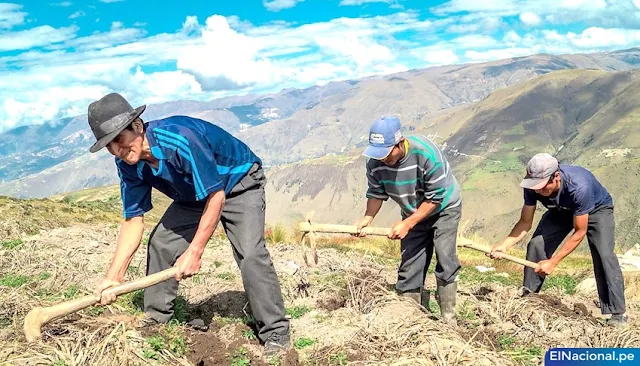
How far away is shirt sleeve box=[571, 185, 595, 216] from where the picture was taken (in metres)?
5.84

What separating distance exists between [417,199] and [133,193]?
3.12 meters

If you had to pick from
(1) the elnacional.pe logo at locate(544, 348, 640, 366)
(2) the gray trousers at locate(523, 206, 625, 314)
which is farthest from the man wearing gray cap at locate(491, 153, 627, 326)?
(1) the elnacional.pe logo at locate(544, 348, 640, 366)

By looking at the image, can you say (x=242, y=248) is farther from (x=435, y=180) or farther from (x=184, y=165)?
(x=435, y=180)

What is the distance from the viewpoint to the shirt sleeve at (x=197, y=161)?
4.21 meters

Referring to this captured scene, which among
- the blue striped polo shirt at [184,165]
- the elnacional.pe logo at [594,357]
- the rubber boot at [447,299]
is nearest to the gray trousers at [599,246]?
the rubber boot at [447,299]

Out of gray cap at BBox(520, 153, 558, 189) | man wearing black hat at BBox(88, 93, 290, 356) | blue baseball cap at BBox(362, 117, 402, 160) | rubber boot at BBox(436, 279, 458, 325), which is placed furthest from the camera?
rubber boot at BBox(436, 279, 458, 325)

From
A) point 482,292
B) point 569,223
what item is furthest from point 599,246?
point 482,292

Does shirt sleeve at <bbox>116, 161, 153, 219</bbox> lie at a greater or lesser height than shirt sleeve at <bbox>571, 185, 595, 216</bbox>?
greater

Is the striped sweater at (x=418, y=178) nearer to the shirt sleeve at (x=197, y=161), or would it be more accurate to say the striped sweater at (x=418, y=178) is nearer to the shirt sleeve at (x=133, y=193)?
the shirt sleeve at (x=197, y=161)

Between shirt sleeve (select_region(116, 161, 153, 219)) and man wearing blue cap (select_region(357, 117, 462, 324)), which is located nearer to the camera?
shirt sleeve (select_region(116, 161, 153, 219))

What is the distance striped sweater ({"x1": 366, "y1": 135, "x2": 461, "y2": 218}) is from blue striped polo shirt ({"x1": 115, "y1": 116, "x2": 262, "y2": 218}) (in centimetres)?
156

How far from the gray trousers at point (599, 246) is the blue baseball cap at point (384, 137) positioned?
2838 mm

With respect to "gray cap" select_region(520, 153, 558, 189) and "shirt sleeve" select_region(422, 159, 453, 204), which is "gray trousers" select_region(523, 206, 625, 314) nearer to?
"gray cap" select_region(520, 153, 558, 189)

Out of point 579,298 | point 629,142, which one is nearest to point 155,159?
point 579,298
